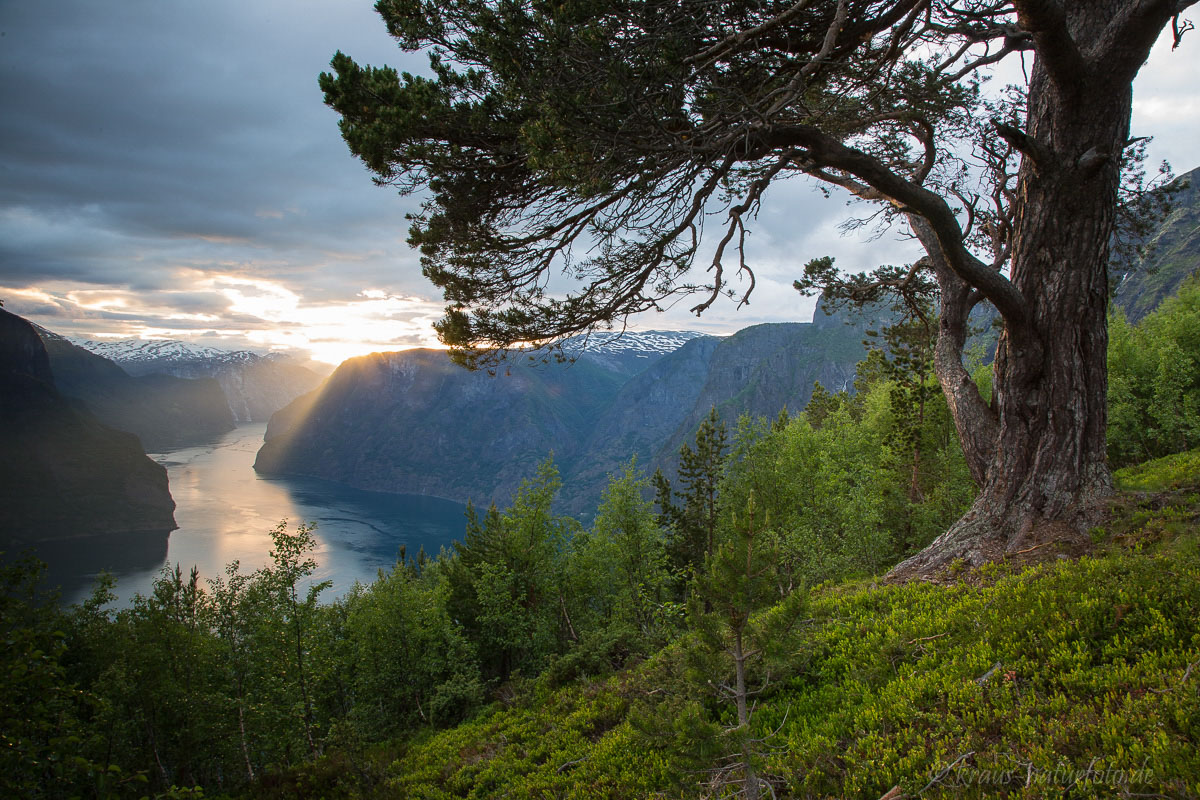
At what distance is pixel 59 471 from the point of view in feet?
477

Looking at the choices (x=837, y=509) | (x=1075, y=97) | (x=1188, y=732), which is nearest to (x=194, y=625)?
(x=837, y=509)

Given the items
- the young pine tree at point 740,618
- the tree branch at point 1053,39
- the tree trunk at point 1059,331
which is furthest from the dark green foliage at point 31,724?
the tree branch at point 1053,39

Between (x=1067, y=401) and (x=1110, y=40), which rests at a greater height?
(x=1110, y=40)

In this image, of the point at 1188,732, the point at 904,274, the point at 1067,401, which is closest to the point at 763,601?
the point at 1188,732

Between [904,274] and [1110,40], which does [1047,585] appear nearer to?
[1110,40]

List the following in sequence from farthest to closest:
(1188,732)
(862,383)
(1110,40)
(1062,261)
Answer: (862,383) → (1062,261) → (1110,40) → (1188,732)

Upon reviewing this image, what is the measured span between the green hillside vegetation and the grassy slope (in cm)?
3

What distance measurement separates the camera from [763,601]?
14.0 ft

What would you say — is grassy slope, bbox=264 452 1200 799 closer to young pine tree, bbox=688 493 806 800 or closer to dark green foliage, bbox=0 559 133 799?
young pine tree, bbox=688 493 806 800

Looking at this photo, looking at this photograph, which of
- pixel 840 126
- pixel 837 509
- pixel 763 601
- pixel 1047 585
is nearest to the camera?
pixel 763 601

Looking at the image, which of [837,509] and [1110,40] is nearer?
[1110,40]

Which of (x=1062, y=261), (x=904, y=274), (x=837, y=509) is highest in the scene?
(x=904, y=274)

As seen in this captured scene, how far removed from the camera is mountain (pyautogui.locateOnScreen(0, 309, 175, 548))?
131m

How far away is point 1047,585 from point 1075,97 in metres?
5.91
